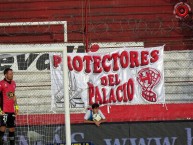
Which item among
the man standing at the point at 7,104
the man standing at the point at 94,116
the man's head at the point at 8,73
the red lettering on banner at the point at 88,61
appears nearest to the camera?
the man's head at the point at 8,73

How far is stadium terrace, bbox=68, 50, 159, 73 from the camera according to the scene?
13.5 metres

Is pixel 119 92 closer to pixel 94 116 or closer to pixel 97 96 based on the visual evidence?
pixel 97 96

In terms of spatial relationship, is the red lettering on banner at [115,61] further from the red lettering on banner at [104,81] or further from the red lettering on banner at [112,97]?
the red lettering on banner at [112,97]

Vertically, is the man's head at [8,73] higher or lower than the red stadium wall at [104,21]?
lower

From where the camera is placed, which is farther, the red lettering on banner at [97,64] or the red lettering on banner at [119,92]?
the red lettering on banner at [119,92]

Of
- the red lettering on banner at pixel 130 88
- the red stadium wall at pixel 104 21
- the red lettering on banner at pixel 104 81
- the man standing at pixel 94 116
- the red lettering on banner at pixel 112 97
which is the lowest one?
the man standing at pixel 94 116

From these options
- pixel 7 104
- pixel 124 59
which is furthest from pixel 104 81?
pixel 7 104

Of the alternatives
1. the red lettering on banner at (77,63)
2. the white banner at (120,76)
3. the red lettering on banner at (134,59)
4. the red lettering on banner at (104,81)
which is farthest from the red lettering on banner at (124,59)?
the red lettering on banner at (77,63)

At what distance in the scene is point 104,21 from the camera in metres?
15.8

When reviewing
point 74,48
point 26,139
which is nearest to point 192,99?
point 74,48

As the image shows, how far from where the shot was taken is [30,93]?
13.4m

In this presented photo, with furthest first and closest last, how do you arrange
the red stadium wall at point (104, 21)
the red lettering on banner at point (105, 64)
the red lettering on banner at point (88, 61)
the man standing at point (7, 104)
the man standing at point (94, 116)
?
the red stadium wall at point (104, 21), the red lettering on banner at point (105, 64), the red lettering on banner at point (88, 61), the man standing at point (94, 116), the man standing at point (7, 104)

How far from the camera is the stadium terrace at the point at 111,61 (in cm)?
1353

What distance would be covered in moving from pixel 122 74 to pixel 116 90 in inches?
15.1
